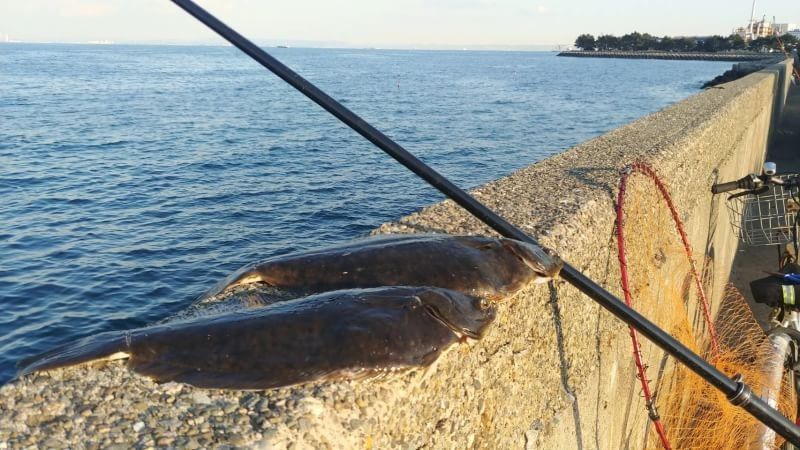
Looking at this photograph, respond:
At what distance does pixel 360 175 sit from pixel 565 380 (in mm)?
23105

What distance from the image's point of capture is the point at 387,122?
3903 cm

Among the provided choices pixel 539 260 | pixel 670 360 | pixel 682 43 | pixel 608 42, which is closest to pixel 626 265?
pixel 539 260

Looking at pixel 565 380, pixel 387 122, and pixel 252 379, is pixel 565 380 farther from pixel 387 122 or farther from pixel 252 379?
pixel 387 122

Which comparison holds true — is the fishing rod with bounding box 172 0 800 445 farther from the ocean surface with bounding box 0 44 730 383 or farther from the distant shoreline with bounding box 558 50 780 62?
the distant shoreline with bounding box 558 50 780 62

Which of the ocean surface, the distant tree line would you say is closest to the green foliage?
the distant tree line

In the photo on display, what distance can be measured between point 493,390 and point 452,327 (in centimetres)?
66

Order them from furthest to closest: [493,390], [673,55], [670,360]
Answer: [673,55], [670,360], [493,390]

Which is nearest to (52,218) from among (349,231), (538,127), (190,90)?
(349,231)

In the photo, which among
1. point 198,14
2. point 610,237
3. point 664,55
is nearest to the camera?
point 198,14

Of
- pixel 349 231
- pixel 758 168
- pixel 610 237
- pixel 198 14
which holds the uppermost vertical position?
pixel 198 14

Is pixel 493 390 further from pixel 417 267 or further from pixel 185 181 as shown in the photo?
pixel 185 181

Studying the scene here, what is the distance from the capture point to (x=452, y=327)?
2.34m

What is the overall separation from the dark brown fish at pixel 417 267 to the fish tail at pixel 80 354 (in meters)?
0.78

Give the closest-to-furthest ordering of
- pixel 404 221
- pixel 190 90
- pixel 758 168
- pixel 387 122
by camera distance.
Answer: pixel 404 221, pixel 758 168, pixel 387 122, pixel 190 90
